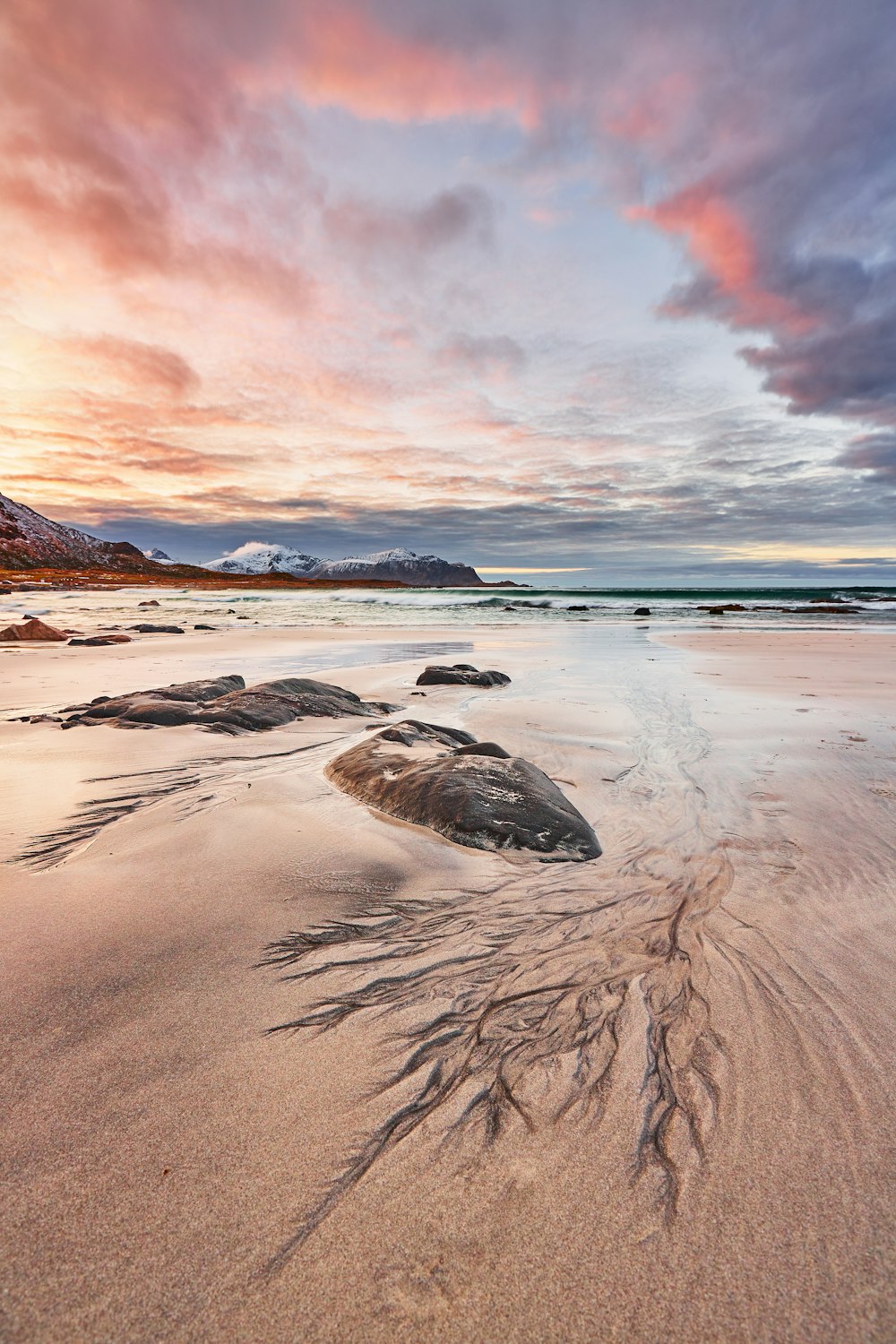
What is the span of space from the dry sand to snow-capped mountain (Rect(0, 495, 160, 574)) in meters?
118

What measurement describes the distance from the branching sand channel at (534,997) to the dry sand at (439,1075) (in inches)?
0.4

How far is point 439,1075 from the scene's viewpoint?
67.8 inches

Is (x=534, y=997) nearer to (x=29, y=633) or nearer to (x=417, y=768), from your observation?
(x=417, y=768)

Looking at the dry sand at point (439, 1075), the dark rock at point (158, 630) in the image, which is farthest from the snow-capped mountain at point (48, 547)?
the dry sand at point (439, 1075)

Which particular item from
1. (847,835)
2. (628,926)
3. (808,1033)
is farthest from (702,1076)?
(847,835)

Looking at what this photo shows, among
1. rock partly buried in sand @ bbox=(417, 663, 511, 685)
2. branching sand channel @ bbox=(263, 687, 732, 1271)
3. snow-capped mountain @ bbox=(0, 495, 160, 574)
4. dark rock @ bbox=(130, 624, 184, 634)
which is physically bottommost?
dark rock @ bbox=(130, 624, 184, 634)

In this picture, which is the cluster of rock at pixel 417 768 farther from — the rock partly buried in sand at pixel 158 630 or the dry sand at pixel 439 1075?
the rock partly buried in sand at pixel 158 630

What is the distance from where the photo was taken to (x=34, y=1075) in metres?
1.62

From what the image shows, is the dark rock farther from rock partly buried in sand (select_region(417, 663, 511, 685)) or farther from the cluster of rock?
the cluster of rock

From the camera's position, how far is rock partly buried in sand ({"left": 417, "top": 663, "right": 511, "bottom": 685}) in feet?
28.2

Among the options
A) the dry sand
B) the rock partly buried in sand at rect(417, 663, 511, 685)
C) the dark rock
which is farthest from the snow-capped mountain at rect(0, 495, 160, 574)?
the dry sand

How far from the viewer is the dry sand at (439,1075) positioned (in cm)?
116

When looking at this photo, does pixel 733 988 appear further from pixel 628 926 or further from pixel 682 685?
pixel 682 685

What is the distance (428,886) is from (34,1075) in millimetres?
1608
